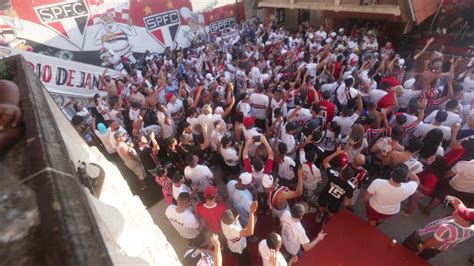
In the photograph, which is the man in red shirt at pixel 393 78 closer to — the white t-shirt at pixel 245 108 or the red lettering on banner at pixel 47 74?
the white t-shirt at pixel 245 108

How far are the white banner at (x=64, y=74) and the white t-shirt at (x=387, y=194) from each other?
891 cm

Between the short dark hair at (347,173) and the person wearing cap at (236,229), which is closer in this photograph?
the person wearing cap at (236,229)

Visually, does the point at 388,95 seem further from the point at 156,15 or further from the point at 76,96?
the point at 156,15

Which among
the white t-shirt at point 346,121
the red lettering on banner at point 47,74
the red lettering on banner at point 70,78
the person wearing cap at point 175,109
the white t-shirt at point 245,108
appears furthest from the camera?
the red lettering on banner at point 70,78

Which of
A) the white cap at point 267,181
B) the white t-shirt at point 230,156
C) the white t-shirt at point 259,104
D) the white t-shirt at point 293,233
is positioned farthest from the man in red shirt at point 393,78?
the white t-shirt at point 293,233

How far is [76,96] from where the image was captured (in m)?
8.56

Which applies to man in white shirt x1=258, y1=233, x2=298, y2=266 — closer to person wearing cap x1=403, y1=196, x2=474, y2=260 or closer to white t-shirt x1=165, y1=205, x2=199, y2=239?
white t-shirt x1=165, y1=205, x2=199, y2=239

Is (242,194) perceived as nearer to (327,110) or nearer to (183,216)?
(183,216)

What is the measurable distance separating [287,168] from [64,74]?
8208mm

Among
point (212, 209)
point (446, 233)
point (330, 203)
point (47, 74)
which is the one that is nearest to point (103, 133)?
point (212, 209)

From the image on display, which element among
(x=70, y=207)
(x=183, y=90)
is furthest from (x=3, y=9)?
(x=70, y=207)

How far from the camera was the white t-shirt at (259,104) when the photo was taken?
548 cm

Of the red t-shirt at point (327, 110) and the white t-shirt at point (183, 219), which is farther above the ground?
the red t-shirt at point (327, 110)

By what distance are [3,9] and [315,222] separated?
10.0 m
